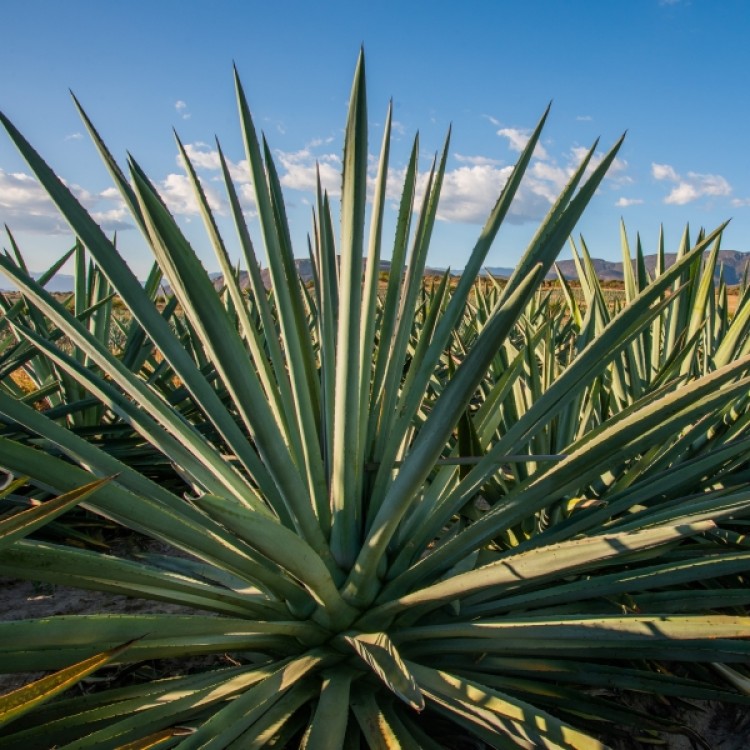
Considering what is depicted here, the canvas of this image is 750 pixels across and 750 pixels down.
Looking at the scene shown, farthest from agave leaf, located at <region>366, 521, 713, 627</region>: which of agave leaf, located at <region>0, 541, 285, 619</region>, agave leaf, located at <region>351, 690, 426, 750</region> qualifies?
agave leaf, located at <region>0, 541, 285, 619</region>

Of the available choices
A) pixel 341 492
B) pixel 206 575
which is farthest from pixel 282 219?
pixel 206 575

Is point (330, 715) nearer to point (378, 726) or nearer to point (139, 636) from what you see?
point (378, 726)

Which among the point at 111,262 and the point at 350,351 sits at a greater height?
the point at 111,262

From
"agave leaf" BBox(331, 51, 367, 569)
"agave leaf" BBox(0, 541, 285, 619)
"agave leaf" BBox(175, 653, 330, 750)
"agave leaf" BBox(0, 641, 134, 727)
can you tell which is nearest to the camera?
"agave leaf" BBox(0, 641, 134, 727)

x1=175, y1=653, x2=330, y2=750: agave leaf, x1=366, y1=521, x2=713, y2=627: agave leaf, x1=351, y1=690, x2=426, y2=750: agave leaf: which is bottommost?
x1=351, y1=690, x2=426, y2=750: agave leaf

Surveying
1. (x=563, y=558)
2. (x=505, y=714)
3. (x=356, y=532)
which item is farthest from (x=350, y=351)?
(x=505, y=714)

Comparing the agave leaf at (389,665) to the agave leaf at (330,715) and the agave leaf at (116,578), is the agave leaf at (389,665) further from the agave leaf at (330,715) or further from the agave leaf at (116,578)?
the agave leaf at (116,578)

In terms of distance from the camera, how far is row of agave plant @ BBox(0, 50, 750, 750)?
85cm

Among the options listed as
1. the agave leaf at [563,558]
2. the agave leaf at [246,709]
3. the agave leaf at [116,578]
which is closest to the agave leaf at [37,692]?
the agave leaf at [116,578]

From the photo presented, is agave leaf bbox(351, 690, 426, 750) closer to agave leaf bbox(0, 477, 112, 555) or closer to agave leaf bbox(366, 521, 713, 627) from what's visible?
agave leaf bbox(366, 521, 713, 627)

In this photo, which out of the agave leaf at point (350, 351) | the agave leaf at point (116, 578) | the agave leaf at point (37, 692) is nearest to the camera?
the agave leaf at point (37, 692)

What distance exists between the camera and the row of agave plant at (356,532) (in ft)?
2.78

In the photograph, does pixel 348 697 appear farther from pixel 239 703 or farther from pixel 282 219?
pixel 282 219

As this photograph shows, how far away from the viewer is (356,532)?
121 centimetres
